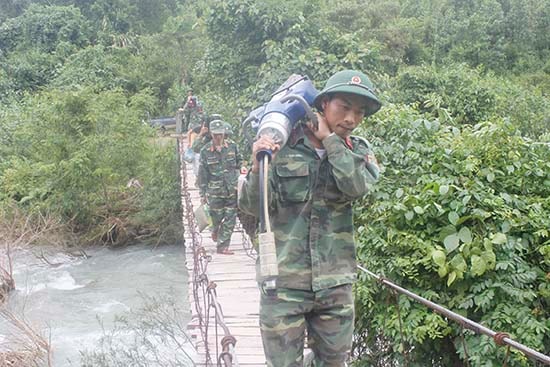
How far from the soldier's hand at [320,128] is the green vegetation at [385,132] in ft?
5.18

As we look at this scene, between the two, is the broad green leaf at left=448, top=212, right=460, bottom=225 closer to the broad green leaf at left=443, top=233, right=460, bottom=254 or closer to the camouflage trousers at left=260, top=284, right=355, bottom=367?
the broad green leaf at left=443, top=233, right=460, bottom=254

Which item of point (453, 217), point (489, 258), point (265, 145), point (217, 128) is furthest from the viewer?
point (217, 128)

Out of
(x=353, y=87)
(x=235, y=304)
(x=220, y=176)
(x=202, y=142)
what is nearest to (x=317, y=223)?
(x=353, y=87)

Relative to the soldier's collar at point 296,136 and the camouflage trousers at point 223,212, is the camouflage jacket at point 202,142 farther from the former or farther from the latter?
the soldier's collar at point 296,136

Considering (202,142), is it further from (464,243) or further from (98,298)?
(98,298)

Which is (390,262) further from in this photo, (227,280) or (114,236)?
(114,236)

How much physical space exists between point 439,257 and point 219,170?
2854 mm

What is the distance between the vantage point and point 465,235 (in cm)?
344

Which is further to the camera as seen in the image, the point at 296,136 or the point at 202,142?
the point at 202,142

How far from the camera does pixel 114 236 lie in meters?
12.9

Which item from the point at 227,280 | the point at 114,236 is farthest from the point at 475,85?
the point at 114,236

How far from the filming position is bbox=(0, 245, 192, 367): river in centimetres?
767

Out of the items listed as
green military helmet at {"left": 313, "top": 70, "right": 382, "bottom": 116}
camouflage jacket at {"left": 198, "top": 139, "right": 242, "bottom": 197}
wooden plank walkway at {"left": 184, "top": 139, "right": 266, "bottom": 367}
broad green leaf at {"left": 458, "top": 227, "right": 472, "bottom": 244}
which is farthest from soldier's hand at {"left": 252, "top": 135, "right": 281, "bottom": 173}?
camouflage jacket at {"left": 198, "top": 139, "right": 242, "bottom": 197}

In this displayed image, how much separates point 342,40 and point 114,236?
6.44 m
